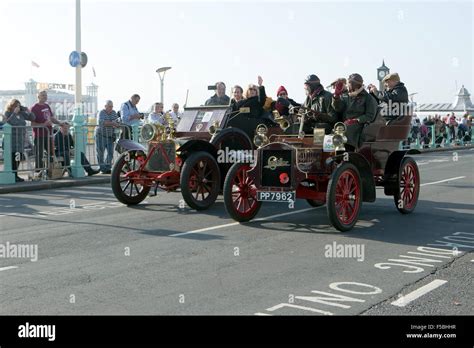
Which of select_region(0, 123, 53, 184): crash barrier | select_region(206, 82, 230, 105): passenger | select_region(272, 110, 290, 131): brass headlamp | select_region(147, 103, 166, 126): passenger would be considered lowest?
select_region(0, 123, 53, 184): crash barrier

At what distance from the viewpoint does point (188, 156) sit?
34.4 feet

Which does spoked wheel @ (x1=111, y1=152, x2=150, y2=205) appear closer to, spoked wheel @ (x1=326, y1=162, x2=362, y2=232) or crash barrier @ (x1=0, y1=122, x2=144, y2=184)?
crash barrier @ (x1=0, y1=122, x2=144, y2=184)

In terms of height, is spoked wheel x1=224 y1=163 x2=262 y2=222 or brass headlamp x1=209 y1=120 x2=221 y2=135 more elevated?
brass headlamp x1=209 y1=120 x2=221 y2=135

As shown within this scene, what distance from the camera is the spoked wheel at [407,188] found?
1016 centimetres

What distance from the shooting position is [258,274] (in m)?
6.32

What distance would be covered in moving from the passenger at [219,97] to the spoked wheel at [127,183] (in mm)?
2781

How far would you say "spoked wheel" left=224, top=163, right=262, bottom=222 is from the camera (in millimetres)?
8938

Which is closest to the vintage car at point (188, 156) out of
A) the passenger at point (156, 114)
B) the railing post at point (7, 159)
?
the passenger at point (156, 114)

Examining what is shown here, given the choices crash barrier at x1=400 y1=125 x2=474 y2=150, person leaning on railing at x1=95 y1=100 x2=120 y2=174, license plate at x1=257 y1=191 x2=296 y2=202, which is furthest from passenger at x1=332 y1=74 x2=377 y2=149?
crash barrier at x1=400 y1=125 x2=474 y2=150

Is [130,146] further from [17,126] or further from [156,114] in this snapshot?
[17,126]

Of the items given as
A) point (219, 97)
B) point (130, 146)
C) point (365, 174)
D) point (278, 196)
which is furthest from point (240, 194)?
point (219, 97)

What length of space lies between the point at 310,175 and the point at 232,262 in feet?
8.46
